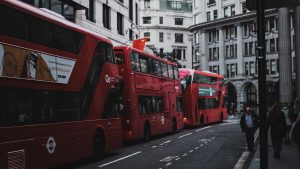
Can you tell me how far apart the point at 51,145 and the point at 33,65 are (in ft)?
7.13

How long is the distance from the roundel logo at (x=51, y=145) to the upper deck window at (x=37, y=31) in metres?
2.47

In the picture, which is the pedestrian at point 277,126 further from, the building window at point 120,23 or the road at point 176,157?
the building window at point 120,23

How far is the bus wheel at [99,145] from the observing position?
1487 centimetres

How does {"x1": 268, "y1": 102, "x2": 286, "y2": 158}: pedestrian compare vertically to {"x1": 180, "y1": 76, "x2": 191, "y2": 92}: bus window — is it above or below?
below

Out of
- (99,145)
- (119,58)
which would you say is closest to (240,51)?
(119,58)

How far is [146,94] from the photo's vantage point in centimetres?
2180

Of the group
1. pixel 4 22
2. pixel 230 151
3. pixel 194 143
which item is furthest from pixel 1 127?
pixel 194 143

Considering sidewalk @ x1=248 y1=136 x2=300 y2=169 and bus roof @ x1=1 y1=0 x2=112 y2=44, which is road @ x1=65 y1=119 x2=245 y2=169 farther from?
bus roof @ x1=1 y1=0 x2=112 y2=44

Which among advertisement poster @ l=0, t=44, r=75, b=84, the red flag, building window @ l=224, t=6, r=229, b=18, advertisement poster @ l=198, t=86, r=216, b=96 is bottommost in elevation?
advertisement poster @ l=198, t=86, r=216, b=96

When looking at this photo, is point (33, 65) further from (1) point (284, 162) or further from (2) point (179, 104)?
(2) point (179, 104)

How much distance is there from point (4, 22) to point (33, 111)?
2.27 metres

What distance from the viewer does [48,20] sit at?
38.9 ft

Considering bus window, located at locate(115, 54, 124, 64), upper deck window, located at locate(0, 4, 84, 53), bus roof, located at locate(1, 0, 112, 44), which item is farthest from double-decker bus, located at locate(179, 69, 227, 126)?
upper deck window, located at locate(0, 4, 84, 53)

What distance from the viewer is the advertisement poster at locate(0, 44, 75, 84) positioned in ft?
32.3
